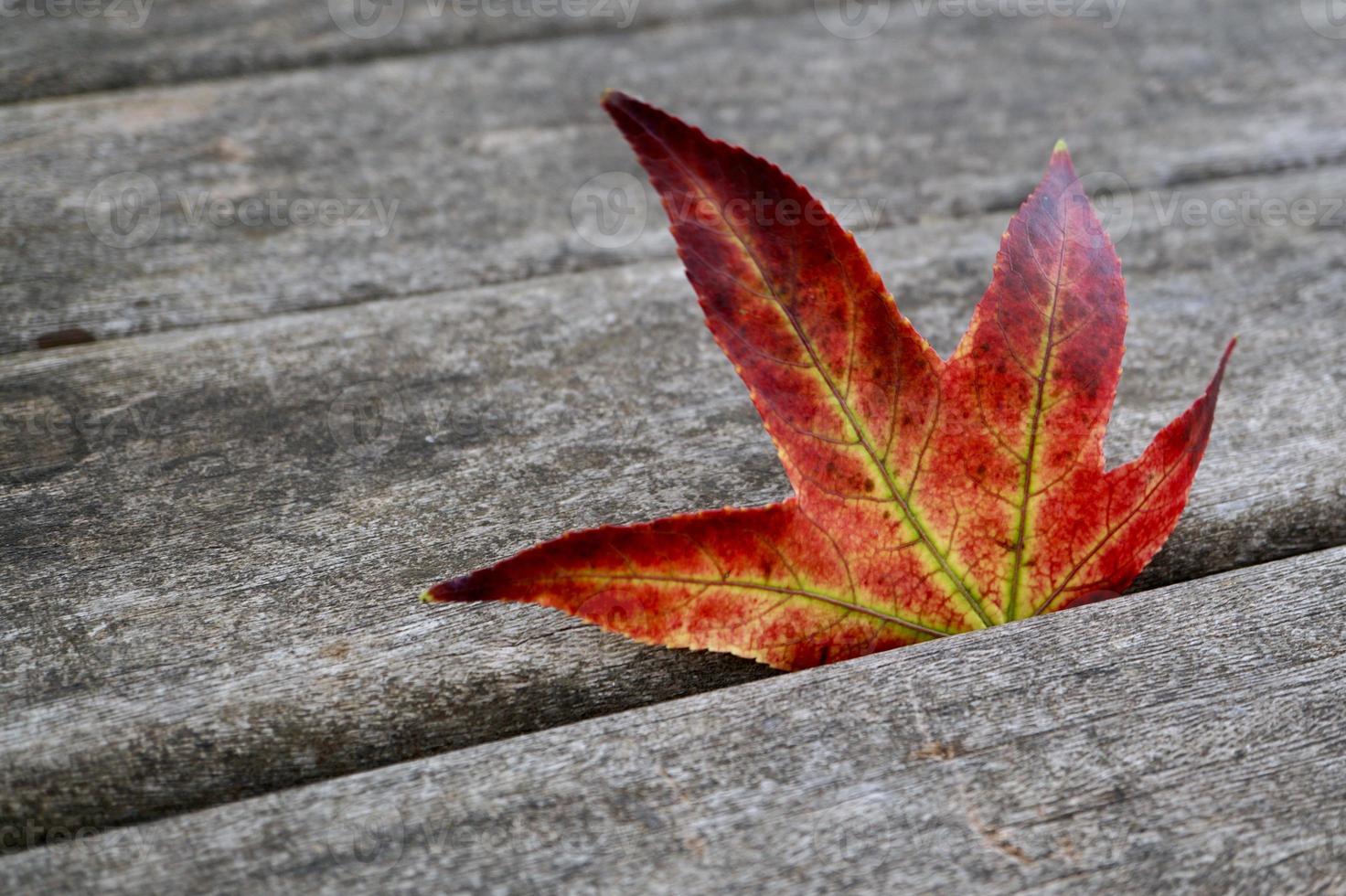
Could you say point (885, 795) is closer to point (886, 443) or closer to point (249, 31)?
point (886, 443)

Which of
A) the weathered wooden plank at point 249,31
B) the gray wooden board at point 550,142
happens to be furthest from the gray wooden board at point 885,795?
the weathered wooden plank at point 249,31

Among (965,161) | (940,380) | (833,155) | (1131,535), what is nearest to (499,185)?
(833,155)

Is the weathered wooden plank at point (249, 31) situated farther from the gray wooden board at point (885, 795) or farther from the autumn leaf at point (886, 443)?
the gray wooden board at point (885, 795)

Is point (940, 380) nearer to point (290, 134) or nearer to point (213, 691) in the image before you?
point (213, 691)

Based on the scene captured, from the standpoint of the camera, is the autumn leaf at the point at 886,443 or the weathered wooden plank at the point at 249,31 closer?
the autumn leaf at the point at 886,443

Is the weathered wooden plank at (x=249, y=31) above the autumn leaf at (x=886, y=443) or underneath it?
above

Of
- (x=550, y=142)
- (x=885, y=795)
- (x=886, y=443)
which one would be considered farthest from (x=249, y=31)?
(x=885, y=795)

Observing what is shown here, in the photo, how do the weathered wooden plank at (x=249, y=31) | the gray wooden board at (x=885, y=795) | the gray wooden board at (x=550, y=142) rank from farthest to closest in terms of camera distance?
1. the weathered wooden plank at (x=249, y=31)
2. the gray wooden board at (x=550, y=142)
3. the gray wooden board at (x=885, y=795)
